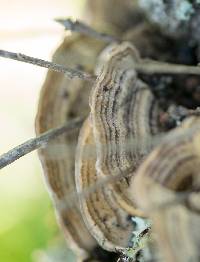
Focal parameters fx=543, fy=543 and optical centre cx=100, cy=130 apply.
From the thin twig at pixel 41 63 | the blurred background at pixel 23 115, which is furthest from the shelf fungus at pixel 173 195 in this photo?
the blurred background at pixel 23 115

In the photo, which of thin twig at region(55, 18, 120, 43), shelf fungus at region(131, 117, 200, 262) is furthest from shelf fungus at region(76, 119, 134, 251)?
thin twig at region(55, 18, 120, 43)

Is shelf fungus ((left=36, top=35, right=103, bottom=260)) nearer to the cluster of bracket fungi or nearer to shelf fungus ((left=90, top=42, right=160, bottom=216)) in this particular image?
the cluster of bracket fungi

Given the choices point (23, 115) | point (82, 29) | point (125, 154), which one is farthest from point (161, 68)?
point (23, 115)

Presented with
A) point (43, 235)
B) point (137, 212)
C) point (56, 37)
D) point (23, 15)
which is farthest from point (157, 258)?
point (23, 15)

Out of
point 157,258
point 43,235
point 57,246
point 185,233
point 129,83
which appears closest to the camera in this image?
point 185,233

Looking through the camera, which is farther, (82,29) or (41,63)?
(82,29)

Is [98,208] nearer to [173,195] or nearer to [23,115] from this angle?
[173,195]

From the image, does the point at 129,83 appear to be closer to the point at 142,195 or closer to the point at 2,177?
the point at 142,195
